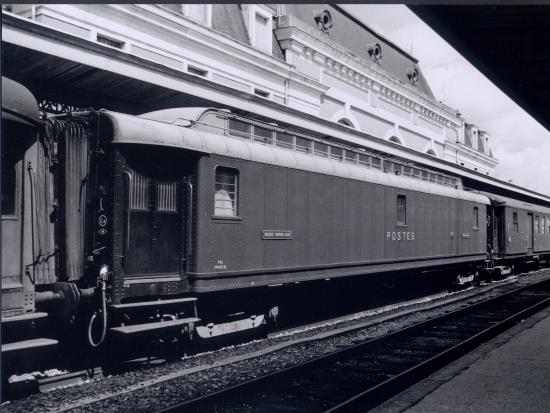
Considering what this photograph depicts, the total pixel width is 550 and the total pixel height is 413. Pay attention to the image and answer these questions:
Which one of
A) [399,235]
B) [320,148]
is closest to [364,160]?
[320,148]

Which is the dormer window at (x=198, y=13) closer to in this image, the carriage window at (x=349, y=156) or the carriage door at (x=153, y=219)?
the carriage window at (x=349, y=156)

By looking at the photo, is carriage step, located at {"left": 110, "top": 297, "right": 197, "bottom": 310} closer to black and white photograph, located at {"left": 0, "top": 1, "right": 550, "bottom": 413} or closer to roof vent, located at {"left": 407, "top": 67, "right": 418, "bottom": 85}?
black and white photograph, located at {"left": 0, "top": 1, "right": 550, "bottom": 413}

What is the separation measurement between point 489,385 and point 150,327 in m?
4.15

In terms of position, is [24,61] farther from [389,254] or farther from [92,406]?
[389,254]

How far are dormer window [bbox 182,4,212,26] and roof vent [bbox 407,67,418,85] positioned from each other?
13829mm

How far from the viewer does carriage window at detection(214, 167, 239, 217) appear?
347 inches

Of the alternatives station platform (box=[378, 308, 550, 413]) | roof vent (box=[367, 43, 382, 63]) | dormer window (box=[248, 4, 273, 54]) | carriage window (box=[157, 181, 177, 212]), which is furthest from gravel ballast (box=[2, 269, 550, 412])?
roof vent (box=[367, 43, 382, 63])

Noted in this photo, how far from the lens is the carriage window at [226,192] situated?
880 centimetres

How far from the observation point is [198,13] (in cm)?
1691

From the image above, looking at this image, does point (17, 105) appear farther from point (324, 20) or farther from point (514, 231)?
point (514, 231)

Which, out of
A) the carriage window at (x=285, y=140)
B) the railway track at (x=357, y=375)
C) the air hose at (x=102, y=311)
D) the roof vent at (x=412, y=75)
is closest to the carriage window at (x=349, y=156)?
the carriage window at (x=285, y=140)

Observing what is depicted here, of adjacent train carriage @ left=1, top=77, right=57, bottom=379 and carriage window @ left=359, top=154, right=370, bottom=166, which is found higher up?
carriage window @ left=359, top=154, right=370, bottom=166

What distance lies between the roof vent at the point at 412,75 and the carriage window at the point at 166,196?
2238 centimetres

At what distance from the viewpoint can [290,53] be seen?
67.7 ft
